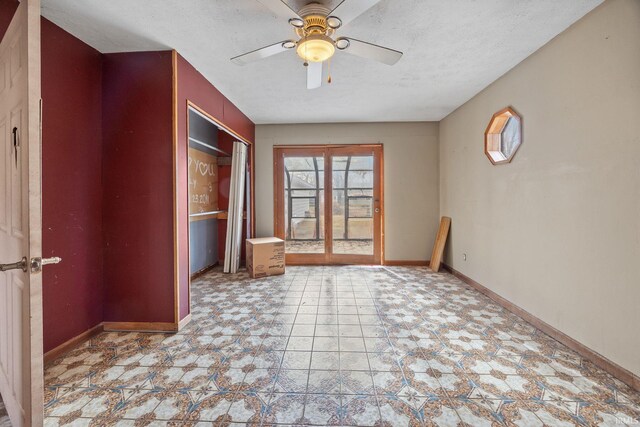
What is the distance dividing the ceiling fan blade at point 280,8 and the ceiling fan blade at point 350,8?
258mm

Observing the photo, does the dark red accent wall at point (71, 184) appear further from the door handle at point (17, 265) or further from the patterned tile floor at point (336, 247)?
the patterned tile floor at point (336, 247)

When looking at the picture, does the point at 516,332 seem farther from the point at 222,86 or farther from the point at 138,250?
the point at 222,86

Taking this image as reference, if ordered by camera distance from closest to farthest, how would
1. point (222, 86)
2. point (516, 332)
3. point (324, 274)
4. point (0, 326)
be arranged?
point (0, 326) → point (516, 332) → point (222, 86) → point (324, 274)

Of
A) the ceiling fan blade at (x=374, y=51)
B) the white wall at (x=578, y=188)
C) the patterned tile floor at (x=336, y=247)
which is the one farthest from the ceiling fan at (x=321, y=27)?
the patterned tile floor at (x=336, y=247)

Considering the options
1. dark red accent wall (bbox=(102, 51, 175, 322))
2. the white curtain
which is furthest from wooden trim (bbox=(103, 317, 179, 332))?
the white curtain

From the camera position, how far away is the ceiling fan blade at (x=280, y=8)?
→ 156cm

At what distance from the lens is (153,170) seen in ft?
8.09

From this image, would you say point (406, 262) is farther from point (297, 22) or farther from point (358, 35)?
point (297, 22)

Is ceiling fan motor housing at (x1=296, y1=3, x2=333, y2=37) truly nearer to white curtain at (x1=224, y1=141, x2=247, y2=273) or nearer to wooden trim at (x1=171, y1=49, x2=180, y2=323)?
wooden trim at (x1=171, y1=49, x2=180, y2=323)

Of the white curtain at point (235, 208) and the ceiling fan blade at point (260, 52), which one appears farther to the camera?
the white curtain at point (235, 208)

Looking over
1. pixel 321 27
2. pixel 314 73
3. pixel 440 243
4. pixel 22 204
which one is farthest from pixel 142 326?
pixel 440 243

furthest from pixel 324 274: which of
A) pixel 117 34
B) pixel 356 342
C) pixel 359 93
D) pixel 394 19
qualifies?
pixel 117 34

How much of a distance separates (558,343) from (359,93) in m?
3.33

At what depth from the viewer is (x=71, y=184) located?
2.21 metres
